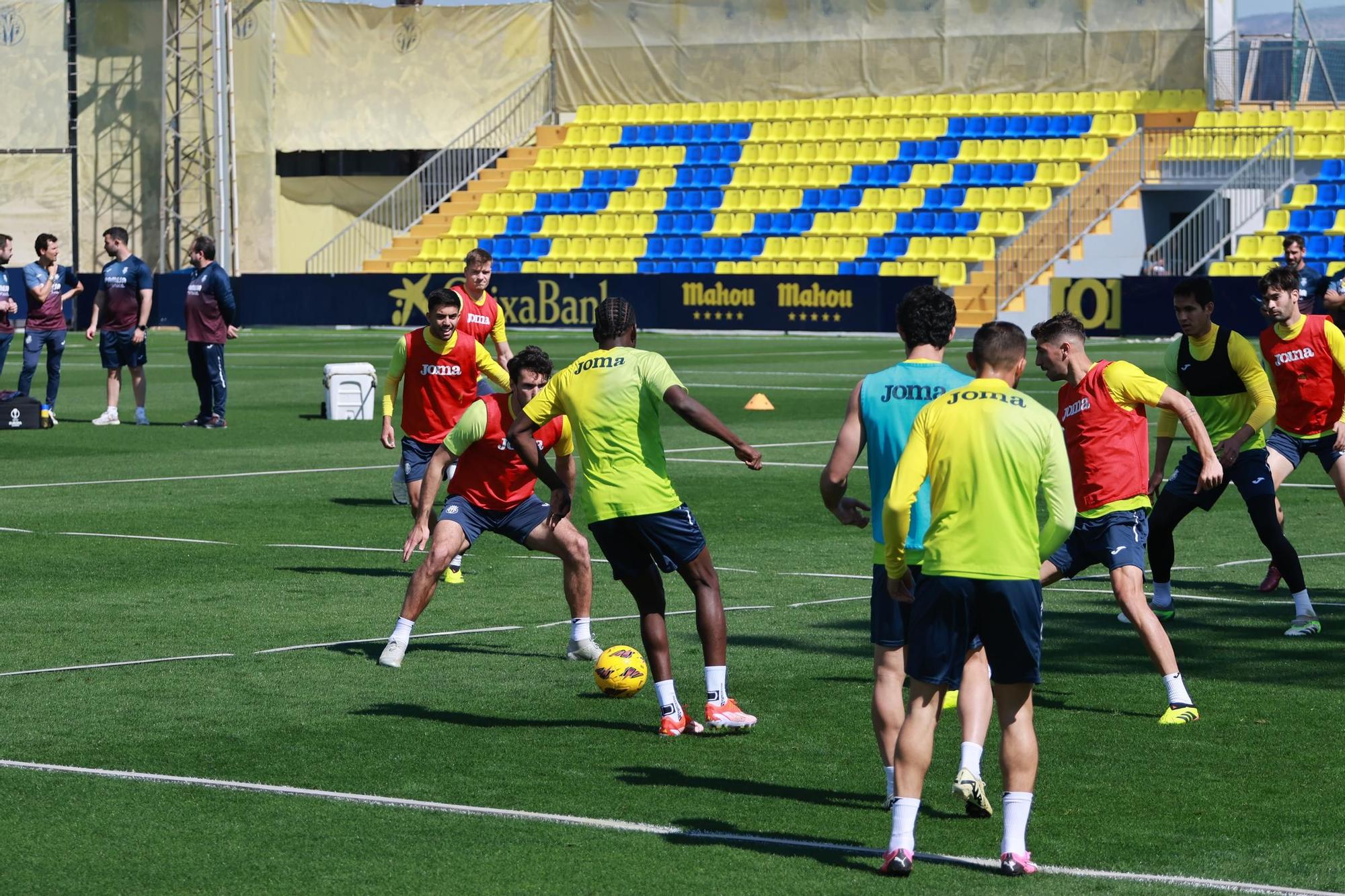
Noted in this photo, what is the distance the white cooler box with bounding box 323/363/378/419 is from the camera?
81.8 feet

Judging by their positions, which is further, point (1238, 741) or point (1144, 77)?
point (1144, 77)

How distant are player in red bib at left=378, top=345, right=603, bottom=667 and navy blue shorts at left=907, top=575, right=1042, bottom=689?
3.91 m

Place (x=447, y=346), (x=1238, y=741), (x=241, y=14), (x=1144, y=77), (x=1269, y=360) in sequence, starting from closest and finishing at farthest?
(x=1238, y=741), (x=1269, y=360), (x=447, y=346), (x=1144, y=77), (x=241, y=14)

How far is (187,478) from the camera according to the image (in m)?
19.1

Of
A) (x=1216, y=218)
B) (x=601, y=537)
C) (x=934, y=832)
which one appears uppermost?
(x=1216, y=218)

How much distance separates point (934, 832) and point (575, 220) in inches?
1779

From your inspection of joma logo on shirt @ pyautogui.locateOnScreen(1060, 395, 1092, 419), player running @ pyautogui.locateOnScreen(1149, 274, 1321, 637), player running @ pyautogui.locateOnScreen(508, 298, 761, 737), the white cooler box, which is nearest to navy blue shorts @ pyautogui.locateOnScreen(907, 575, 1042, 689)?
player running @ pyautogui.locateOnScreen(508, 298, 761, 737)

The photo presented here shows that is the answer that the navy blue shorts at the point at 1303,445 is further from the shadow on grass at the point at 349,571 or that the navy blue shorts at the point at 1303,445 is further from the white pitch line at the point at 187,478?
the white pitch line at the point at 187,478

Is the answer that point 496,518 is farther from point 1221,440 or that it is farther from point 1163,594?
point 1221,440

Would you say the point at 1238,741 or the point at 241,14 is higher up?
the point at 241,14

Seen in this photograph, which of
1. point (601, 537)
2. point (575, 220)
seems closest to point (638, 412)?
point (601, 537)

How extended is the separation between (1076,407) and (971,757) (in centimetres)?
302

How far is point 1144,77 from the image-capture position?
5069 centimetres

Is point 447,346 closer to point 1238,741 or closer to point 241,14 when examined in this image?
point 1238,741
